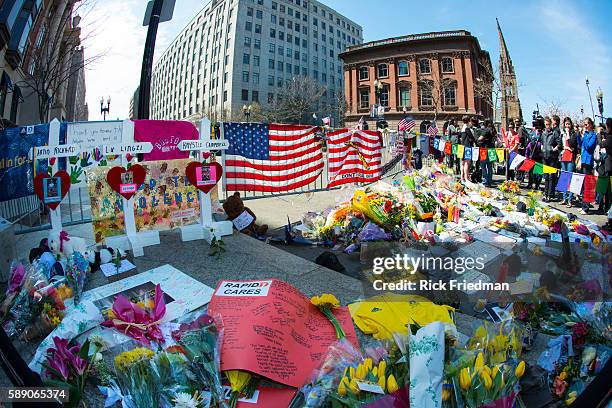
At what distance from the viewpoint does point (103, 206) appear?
443 centimetres

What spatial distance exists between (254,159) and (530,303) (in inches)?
262

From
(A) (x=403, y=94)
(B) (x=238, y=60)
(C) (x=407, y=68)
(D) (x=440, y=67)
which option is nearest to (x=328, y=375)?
(D) (x=440, y=67)

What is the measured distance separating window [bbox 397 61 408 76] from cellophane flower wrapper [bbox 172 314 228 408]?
26.8 ft

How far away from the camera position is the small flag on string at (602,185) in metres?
6.80

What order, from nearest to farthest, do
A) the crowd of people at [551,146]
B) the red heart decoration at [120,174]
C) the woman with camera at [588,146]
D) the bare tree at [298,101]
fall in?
the red heart decoration at [120,174] < the crowd of people at [551,146] < the woman with camera at [588,146] < the bare tree at [298,101]

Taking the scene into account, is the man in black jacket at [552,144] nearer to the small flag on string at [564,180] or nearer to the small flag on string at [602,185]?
the small flag on string at [564,180]

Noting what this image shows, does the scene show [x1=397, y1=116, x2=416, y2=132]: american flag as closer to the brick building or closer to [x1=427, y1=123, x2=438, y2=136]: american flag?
[x1=427, y1=123, x2=438, y2=136]: american flag

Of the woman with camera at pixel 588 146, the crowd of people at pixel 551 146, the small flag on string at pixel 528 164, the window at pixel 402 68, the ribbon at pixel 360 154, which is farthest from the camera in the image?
the ribbon at pixel 360 154

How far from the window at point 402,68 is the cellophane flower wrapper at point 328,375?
8139mm

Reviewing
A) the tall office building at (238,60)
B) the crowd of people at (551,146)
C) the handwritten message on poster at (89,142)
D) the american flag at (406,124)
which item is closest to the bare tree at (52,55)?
the handwritten message on poster at (89,142)

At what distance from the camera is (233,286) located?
270cm

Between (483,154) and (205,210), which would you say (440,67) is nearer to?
(483,154)

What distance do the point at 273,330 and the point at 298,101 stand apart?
170 ft

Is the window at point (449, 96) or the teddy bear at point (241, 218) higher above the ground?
the window at point (449, 96)
